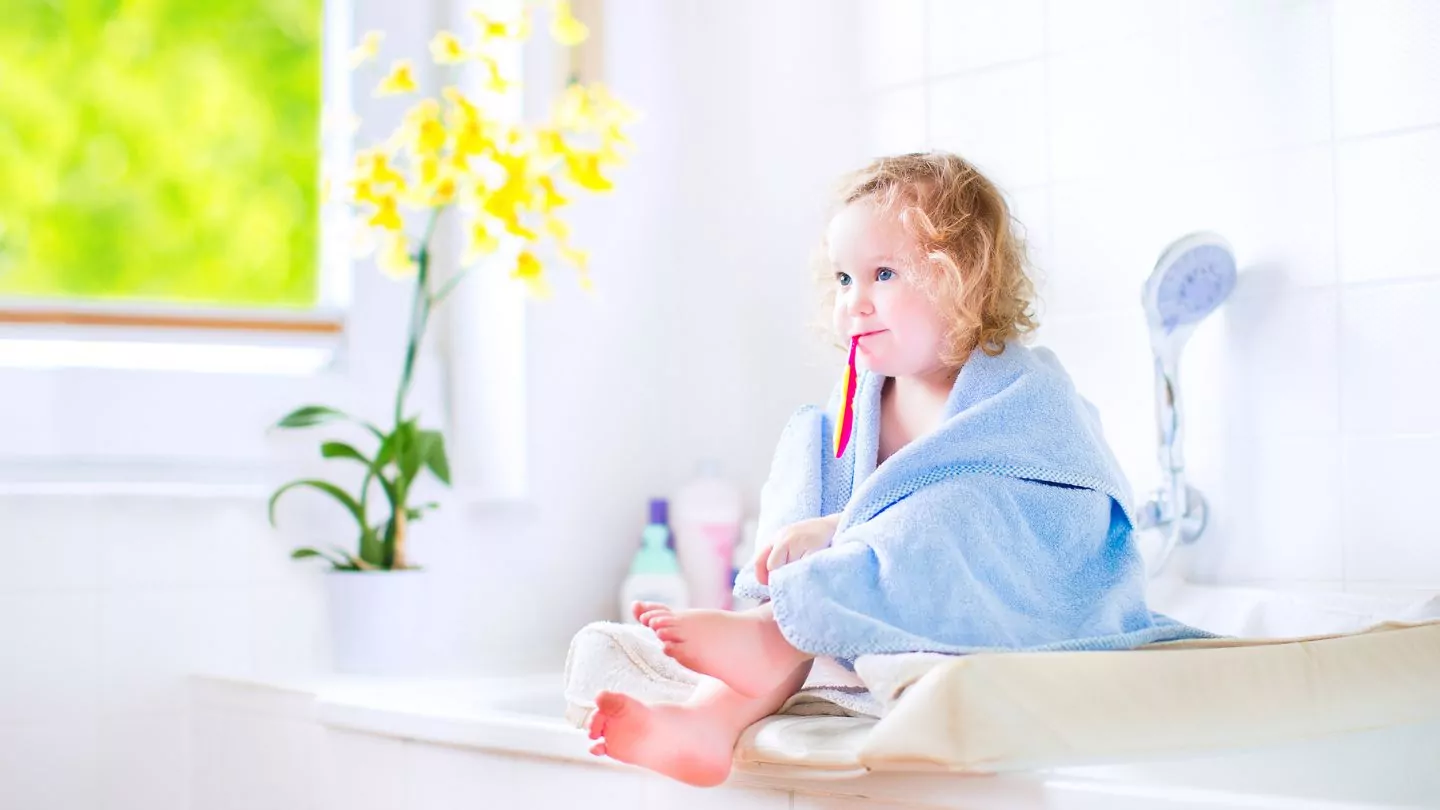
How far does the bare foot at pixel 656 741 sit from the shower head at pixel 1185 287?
0.73 metres

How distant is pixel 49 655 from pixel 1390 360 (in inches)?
55.8

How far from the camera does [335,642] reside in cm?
167

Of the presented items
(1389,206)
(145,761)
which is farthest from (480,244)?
(1389,206)

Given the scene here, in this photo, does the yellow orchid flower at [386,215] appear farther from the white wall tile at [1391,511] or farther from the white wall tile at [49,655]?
the white wall tile at [1391,511]

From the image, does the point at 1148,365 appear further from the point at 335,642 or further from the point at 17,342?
the point at 17,342

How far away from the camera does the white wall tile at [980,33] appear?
169 centimetres

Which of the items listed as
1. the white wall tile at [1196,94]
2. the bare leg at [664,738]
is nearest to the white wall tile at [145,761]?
the bare leg at [664,738]

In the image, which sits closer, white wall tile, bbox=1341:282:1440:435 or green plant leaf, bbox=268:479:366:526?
white wall tile, bbox=1341:282:1440:435

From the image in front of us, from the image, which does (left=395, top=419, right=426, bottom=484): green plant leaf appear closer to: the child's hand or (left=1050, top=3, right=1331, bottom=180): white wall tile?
the child's hand

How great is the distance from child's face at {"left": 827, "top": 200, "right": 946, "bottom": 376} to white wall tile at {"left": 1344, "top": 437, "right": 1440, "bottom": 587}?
53cm

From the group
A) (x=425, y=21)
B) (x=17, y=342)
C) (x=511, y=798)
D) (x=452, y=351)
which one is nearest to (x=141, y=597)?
(x=17, y=342)

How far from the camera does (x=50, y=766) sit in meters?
1.57

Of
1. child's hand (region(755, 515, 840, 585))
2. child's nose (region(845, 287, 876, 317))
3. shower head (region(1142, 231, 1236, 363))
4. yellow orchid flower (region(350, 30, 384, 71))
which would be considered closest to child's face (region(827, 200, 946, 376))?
child's nose (region(845, 287, 876, 317))

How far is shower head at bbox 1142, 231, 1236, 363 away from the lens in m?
1.45
